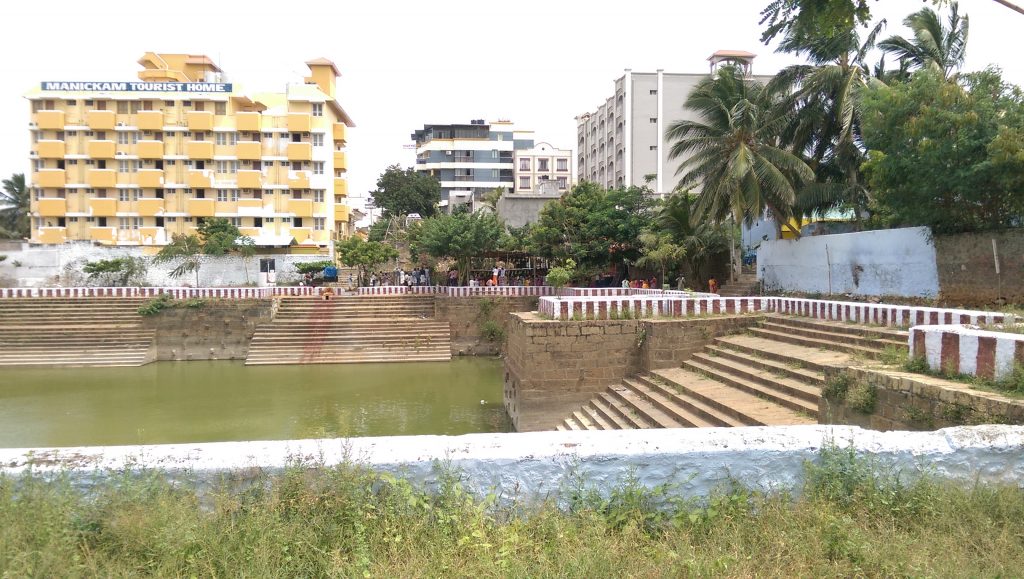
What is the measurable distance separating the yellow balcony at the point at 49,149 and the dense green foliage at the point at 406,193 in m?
20.9

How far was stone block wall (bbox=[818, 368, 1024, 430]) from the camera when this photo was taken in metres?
4.34

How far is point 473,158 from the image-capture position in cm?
5491

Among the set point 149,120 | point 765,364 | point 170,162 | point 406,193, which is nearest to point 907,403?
point 765,364

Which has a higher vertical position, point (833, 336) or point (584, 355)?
point (833, 336)

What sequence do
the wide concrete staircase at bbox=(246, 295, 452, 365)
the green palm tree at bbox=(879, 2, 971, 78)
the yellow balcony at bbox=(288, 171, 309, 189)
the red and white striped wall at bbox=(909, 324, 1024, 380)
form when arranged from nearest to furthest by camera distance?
the red and white striped wall at bbox=(909, 324, 1024, 380) < the green palm tree at bbox=(879, 2, 971, 78) < the wide concrete staircase at bbox=(246, 295, 452, 365) < the yellow balcony at bbox=(288, 171, 309, 189)

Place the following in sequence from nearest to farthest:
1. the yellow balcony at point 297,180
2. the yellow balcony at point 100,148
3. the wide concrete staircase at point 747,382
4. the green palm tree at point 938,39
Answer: the wide concrete staircase at point 747,382, the green palm tree at point 938,39, the yellow balcony at point 100,148, the yellow balcony at point 297,180

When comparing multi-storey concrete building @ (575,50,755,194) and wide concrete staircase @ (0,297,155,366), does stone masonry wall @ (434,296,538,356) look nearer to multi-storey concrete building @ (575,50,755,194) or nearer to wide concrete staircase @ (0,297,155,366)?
wide concrete staircase @ (0,297,155,366)

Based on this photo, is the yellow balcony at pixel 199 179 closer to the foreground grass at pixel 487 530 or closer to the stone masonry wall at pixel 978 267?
the stone masonry wall at pixel 978 267

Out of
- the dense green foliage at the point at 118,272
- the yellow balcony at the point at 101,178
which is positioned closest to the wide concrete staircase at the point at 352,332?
the dense green foliage at the point at 118,272

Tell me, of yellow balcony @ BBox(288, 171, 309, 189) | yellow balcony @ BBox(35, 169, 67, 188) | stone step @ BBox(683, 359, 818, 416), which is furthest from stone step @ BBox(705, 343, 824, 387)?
yellow balcony @ BBox(35, 169, 67, 188)

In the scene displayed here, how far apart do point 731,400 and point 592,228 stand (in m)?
14.0

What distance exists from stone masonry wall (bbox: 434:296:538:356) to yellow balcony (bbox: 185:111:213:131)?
1781cm

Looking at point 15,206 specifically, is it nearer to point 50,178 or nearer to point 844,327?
point 50,178

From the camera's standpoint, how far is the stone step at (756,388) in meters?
7.78
